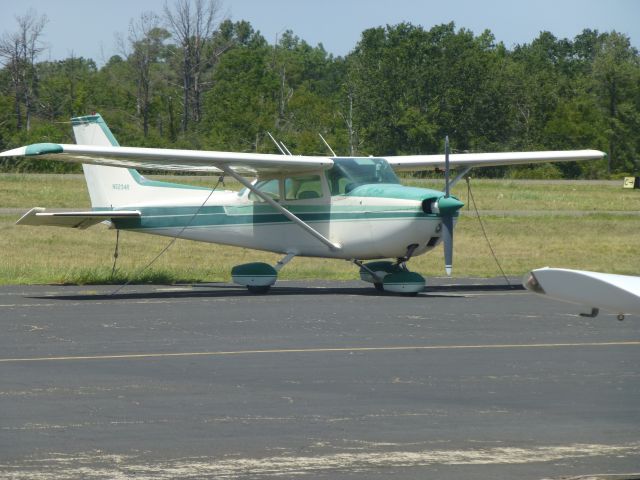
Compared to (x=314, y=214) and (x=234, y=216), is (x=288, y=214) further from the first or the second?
(x=234, y=216)

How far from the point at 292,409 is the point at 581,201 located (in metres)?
37.3

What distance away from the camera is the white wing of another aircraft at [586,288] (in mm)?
3818

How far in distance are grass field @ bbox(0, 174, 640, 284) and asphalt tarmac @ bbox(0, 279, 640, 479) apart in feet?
19.3

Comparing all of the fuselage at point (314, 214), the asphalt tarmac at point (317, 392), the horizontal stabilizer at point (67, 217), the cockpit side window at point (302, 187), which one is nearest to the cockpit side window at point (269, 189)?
the fuselage at point (314, 214)

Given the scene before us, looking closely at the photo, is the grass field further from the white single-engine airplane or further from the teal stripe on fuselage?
the white single-engine airplane

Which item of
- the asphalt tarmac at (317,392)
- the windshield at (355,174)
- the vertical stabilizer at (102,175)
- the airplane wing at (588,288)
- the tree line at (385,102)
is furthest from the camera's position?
the tree line at (385,102)

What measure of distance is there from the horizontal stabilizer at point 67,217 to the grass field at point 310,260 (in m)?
1.40

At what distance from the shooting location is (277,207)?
17.9 m

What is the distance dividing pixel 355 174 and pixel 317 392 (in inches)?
359

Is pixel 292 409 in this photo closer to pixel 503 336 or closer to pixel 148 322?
pixel 503 336

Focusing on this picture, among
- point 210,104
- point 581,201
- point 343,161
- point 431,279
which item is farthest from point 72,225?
point 210,104

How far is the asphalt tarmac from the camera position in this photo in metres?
6.80

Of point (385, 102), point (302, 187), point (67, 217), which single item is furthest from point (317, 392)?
point (385, 102)

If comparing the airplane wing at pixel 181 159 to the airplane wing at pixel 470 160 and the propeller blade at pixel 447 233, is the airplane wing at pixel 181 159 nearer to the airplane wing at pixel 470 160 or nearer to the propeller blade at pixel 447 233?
the propeller blade at pixel 447 233
